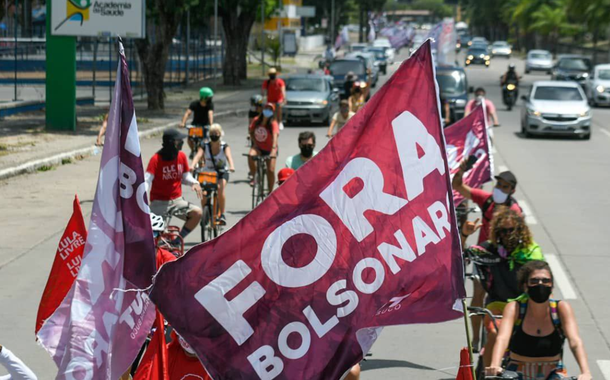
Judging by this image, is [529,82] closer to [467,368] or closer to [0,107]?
[0,107]

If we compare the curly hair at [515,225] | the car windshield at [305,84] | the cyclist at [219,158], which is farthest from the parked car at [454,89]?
the curly hair at [515,225]

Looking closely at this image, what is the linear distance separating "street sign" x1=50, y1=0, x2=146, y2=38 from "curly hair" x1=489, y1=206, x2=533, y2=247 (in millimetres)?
21308

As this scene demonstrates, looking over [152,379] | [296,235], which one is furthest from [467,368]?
[152,379]

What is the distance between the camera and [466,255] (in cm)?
820

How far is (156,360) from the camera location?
575cm

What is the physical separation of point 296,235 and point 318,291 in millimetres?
295

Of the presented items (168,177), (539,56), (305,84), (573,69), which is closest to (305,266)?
(168,177)

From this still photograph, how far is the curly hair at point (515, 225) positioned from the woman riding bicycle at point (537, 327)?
47.1 inches

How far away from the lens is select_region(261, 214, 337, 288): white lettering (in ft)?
17.1

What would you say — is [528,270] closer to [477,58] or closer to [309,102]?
[309,102]

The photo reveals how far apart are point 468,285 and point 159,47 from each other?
887 inches

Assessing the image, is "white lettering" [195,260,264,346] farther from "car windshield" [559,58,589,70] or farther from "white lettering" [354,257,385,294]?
"car windshield" [559,58,589,70]

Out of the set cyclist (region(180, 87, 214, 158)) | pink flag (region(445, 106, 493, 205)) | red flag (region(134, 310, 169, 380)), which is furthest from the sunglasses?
cyclist (region(180, 87, 214, 158))

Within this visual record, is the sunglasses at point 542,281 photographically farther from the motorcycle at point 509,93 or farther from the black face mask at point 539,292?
the motorcycle at point 509,93
